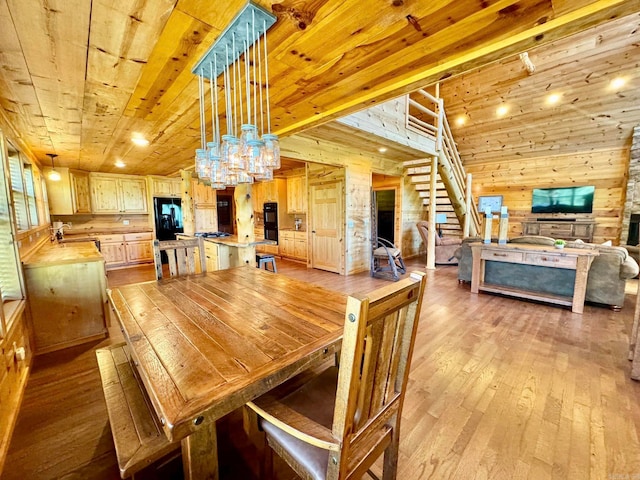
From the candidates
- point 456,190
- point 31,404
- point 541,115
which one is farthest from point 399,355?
point 541,115

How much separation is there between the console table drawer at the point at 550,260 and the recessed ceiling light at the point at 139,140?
5.09 metres

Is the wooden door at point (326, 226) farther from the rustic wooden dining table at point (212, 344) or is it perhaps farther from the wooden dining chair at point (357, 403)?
the wooden dining chair at point (357, 403)

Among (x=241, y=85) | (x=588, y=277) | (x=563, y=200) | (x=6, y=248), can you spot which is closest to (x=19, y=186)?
(x=6, y=248)

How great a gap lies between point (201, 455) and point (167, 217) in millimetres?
6135

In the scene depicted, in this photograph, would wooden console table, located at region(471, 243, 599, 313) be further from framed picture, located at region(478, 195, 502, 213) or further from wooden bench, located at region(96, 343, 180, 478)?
wooden bench, located at region(96, 343, 180, 478)

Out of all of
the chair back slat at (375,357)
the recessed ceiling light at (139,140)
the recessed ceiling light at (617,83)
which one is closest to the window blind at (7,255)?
the recessed ceiling light at (139,140)

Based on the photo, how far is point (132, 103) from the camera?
2.12 meters

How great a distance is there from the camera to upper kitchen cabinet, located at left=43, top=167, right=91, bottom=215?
5117 mm

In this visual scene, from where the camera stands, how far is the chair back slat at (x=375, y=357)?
2.52ft

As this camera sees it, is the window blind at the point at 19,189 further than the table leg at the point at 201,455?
Yes

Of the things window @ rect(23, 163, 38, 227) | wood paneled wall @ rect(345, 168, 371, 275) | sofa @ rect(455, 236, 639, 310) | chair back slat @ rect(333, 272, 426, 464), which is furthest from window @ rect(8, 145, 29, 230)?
sofa @ rect(455, 236, 639, 310)

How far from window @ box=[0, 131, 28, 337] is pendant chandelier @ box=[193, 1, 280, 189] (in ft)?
4.86

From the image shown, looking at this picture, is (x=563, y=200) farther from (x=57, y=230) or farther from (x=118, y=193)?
(x=57, y=230)

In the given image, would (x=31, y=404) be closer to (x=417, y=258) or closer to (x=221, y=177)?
(x=221, y=177)
